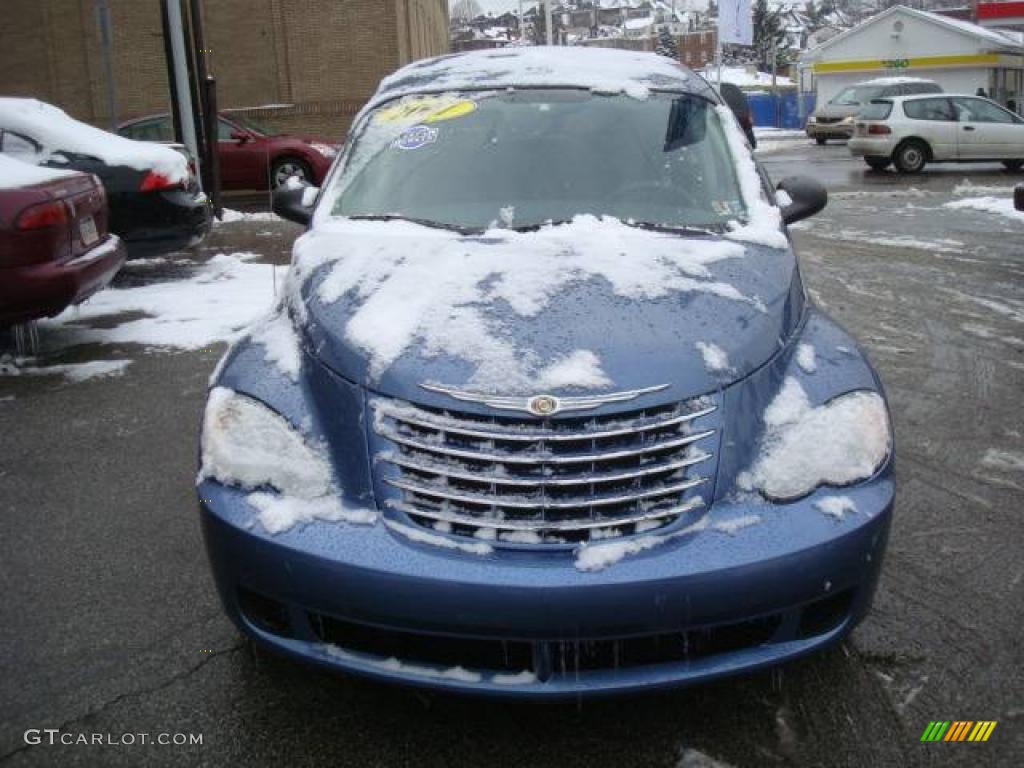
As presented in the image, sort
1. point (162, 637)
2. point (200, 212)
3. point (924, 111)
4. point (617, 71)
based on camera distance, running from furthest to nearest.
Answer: point (924, 111) → point (200, 212) → point (617, 71) → point (162, 637)

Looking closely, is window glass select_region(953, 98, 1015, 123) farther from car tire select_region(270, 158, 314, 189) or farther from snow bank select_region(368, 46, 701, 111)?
snow bank select_region(368, 46, 701, 111)

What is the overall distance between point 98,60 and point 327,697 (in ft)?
102

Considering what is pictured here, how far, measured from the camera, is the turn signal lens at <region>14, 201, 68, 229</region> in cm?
580

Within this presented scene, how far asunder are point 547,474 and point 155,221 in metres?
7.17

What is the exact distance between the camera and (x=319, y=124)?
28578mm

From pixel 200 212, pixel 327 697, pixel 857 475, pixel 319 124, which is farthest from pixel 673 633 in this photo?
pixel 319 124

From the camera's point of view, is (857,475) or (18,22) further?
(18,22)

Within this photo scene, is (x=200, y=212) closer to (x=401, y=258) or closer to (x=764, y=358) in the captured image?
(x=401, y=258)

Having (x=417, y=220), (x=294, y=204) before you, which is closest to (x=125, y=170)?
(x=294, y=204)

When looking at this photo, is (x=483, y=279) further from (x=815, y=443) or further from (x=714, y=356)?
(x=815, y=443)

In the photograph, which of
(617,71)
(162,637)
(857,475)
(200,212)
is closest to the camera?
(857,475)

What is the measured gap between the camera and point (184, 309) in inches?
314

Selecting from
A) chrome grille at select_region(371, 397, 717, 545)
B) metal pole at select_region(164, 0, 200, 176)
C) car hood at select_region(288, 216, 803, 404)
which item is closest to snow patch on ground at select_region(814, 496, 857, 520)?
chrome grille at select_region(371, 397, 717, 545)

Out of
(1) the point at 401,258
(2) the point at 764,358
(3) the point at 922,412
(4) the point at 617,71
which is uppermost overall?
(4) the point at 617,71
